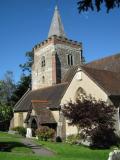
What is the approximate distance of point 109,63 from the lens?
41094 mm

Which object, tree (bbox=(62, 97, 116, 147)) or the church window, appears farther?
the church window

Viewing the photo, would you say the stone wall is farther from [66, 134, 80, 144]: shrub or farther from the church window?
[66, 134, 80, 144]: shrub

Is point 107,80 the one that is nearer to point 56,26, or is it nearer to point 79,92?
point 79,92

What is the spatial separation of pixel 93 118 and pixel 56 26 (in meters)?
32.5

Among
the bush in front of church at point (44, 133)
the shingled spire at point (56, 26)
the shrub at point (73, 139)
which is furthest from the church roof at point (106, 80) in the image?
the shingled spire at point (56, 26)

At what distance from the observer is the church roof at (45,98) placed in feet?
Answer: 122

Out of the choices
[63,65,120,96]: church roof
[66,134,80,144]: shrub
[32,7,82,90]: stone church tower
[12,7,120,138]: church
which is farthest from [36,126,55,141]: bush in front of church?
[32,7,82,90]: stone church tower

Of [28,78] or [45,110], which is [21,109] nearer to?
[45,110]

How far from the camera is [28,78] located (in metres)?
69.1

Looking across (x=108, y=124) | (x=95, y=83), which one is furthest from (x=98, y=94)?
(x=108, y=124)

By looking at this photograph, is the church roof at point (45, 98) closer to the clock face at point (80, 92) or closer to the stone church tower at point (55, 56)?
the clock face at point (80, 92)

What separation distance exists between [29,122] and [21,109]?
7.86 m

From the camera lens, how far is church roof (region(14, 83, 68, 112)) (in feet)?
122

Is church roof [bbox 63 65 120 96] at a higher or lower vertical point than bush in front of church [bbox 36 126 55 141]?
higher
